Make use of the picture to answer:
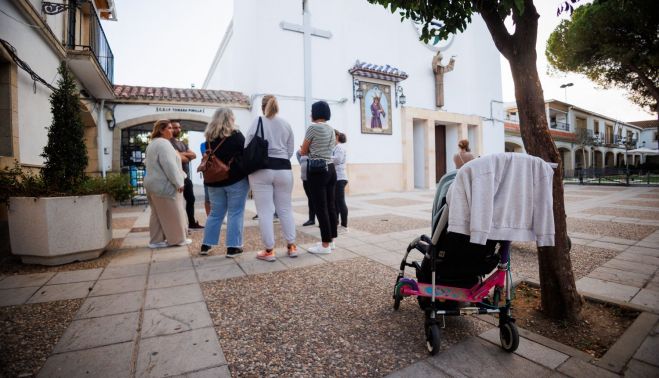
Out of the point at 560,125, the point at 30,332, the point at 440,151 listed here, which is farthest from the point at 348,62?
the point at 560,125

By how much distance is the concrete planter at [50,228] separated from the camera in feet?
11.7

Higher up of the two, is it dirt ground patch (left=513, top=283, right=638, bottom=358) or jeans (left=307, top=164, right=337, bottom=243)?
jeans (left=307, top=164, right=337, bottom=243)

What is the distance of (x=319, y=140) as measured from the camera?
397cm

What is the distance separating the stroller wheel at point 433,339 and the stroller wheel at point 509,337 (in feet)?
1.38

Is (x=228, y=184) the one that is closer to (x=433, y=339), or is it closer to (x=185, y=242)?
(x=185, y=242)

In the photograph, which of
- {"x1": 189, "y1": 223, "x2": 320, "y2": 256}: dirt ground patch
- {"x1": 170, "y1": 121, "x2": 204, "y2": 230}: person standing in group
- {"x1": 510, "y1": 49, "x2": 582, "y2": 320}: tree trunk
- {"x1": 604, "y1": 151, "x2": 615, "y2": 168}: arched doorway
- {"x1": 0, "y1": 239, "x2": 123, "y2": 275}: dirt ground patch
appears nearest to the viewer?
{"x1": 510, "y1": 49, "x2": 582, "y2": 320}: tree trunk

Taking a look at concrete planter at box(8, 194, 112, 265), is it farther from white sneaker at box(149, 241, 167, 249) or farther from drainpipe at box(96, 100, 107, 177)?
drainpipe at box(96, 100, 107, 177)

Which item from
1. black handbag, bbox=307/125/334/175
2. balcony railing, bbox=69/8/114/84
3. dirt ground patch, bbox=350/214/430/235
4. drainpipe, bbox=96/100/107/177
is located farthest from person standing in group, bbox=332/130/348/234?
drainpipe, bbox=96/100/107/177

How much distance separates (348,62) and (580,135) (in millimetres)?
27388

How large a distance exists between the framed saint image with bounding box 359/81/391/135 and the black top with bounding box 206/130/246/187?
10.4 m

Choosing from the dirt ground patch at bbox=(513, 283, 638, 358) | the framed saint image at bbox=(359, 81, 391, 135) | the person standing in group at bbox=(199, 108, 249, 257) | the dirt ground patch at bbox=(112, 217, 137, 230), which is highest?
the framed saint image at bbox=(359, 81, 391, 135)

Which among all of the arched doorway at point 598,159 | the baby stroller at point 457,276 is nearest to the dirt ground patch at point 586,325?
the baby stroller at point 457,276

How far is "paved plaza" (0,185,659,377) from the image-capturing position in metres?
1.75

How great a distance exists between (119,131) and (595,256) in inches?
514
